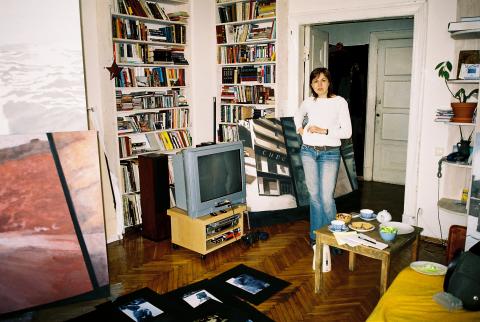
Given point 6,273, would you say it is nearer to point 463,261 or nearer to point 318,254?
point 318,254

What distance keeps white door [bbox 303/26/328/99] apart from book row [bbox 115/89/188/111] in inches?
59.6

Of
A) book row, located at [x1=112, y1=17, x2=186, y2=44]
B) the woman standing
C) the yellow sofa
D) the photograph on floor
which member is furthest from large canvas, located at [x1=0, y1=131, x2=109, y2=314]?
book row, located at [x1=112, y1=17, x2=186, y2=44]

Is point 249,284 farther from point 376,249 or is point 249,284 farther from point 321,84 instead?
point 321,84

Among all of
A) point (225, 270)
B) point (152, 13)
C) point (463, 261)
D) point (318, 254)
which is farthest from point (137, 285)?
point (152, 13)

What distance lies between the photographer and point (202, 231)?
344cm

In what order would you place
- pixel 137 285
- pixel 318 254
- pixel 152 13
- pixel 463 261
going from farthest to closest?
pixel 152 13 → pixel 137 285 → pixel 318 254 → pixel 463 261

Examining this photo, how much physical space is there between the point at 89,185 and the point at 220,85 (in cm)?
323

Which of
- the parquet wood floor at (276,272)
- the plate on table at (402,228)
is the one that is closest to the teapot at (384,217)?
the plate on table at (402,228)

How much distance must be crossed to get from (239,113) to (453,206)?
2705mm

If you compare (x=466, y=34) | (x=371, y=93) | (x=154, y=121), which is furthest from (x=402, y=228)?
(x=371, y=93)

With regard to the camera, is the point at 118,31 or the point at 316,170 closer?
the point at 316,170

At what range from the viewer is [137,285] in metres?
3.06

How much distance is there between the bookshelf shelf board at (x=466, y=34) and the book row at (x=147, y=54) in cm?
289

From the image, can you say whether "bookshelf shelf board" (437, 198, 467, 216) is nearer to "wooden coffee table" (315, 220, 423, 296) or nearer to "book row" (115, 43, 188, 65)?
"wooden coffee table" (315, 220, 423, 296)
